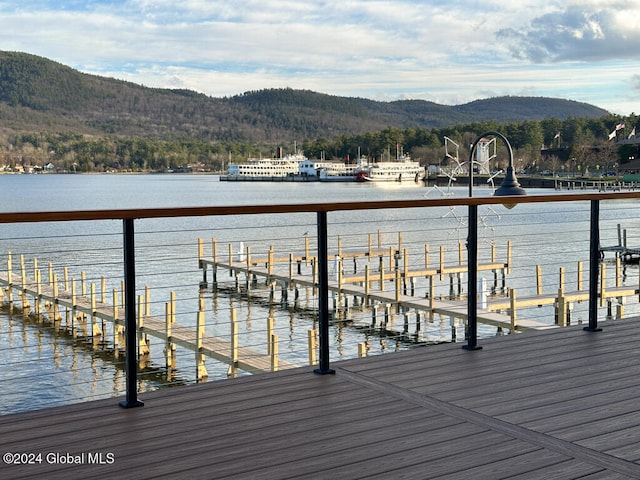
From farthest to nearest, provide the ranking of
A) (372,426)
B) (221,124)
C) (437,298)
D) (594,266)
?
1. (221,124)
2. (437,298)
3. (594,266)
4. (372,426)

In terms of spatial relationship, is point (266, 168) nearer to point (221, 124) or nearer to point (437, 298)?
point (221, 124)

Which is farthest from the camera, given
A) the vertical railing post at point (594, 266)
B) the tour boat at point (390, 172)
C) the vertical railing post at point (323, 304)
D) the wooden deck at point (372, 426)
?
the tour boat at point (390, 172)

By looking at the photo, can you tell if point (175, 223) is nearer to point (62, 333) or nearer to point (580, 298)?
point (62, 333)

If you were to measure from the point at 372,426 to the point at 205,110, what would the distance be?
11115 cm

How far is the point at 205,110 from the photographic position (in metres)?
111

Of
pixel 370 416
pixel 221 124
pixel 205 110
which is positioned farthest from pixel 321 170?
pixel 370 416

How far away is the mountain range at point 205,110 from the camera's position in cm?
9750

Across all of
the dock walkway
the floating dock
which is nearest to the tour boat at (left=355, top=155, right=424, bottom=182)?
the floating dock

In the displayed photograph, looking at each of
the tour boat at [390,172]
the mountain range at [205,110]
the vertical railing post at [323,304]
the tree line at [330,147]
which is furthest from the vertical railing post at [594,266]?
the tour boat at [390,172]

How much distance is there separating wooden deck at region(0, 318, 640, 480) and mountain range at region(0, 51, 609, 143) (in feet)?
319

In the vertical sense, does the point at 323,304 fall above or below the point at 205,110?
below

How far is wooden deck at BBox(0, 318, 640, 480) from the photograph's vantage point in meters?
2.21

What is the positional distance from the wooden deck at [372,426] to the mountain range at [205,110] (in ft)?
319

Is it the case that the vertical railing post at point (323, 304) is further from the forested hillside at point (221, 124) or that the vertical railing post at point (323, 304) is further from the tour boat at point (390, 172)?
the tour boat at point (390, 172)
